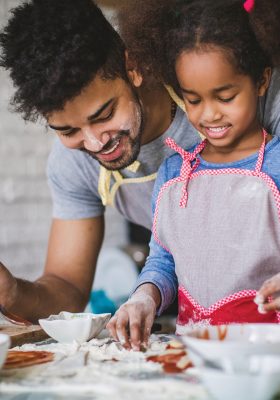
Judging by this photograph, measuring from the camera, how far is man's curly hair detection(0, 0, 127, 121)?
1602 millimetres

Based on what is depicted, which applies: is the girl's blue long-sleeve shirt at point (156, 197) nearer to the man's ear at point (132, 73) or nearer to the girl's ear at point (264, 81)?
the girl's ear at point (264, 81)

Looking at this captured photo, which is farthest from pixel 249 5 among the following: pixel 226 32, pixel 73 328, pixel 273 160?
pixel 73 328

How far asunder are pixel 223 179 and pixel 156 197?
0.22 metres

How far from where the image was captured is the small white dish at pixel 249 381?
2.92 ft

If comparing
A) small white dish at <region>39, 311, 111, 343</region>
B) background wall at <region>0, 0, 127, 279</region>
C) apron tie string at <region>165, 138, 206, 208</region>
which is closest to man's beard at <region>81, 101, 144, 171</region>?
apron tie string at <region>165, 138, 206, 208</region>

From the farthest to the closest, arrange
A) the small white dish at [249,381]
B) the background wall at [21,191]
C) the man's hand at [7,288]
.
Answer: the background wall at [21,191] → the man's hand at [7,288] → the small white dish at [249,381]

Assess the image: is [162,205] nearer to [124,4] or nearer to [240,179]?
[240,179]

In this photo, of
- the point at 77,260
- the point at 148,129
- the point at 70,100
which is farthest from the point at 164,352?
the point at 77,260

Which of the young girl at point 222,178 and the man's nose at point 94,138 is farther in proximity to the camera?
the man's nose at point 94,138

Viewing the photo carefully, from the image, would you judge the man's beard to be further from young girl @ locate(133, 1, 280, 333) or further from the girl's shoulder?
the girl's shoulder

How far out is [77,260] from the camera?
228 cm

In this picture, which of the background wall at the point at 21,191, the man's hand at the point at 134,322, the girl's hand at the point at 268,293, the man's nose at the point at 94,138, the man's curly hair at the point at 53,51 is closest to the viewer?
the girl's hand at the point at 268,293

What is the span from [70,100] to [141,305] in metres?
0.55

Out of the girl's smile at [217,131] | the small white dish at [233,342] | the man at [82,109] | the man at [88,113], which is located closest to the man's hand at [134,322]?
the man at [88,113]
